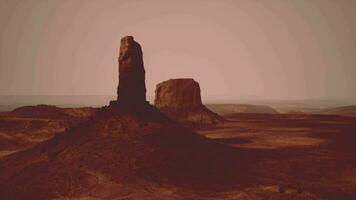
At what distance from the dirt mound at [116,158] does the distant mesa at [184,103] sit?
24.4m

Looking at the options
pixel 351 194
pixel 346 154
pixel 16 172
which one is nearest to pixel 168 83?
pixel 346 154

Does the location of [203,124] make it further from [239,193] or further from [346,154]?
[239,193]

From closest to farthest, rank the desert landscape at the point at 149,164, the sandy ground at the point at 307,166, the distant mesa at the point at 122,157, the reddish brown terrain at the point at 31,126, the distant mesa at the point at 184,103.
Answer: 1. the desert landscape at the point at 149,164
2. the sandy ground at the point at 307,166
3. the distant mesa at the point at 122,157
4. the reddish brown terrain at the point at 31,126
5. the distant mesa at the point at 184,103

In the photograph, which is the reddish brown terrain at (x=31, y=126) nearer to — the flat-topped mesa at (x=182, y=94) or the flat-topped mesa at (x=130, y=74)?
the flat-topped mesa at (x=130, y=74)

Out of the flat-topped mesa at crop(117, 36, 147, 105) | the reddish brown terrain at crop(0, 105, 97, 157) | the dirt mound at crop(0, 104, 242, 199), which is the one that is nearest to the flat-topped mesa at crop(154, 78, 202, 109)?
the reddish brown terrain at crop(0, 105, 97, 157)

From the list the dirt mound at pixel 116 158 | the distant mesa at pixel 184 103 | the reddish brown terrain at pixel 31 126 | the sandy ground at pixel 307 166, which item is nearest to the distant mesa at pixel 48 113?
the reddish brown terrain at pixel 31 126

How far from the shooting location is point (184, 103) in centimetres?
4816

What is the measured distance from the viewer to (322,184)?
1517 cm

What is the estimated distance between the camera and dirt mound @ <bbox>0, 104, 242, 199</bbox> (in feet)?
49.5

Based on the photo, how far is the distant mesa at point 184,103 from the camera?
153 ft

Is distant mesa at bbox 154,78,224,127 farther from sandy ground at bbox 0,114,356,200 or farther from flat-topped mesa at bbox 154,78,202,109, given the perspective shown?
sandy ground at bbox 0,114,356,200

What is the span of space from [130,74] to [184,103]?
89.3ft

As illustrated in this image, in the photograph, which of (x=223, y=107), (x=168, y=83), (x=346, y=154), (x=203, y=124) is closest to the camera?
(x=346, y=154)

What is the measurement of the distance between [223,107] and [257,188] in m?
114
